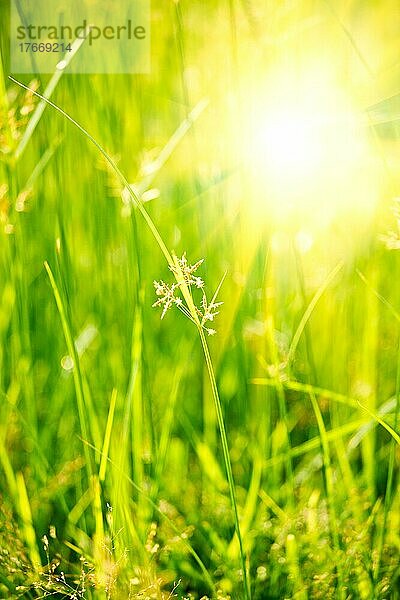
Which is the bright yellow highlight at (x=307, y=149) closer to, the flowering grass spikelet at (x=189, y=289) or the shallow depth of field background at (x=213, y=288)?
the shallow depth of field background at (x=213, y=288)

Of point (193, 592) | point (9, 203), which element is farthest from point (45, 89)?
point (193, 592)

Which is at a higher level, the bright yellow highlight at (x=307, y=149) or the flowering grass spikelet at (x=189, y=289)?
the bright yellow highlight at (x=307, y=149)

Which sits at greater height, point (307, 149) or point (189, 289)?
point (307, 149)

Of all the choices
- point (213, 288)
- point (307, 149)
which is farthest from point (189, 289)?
point (307, 149)

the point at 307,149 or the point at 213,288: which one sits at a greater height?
the point at 307,149

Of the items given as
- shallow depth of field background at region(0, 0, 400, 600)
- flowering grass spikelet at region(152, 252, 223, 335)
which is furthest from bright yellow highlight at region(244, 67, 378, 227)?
flowering grass spikelet at region(152, 252, 223, 335)

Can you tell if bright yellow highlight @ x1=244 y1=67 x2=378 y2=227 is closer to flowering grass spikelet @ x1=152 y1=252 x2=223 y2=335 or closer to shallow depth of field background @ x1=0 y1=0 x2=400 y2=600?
shallow depth of field background @ x1=0 y1=0 x2=400 y2=600

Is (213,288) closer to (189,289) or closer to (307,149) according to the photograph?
(189,289)

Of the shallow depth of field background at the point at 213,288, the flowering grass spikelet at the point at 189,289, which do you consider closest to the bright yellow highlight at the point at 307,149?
the shallow depth of field background at the point at 213,288
